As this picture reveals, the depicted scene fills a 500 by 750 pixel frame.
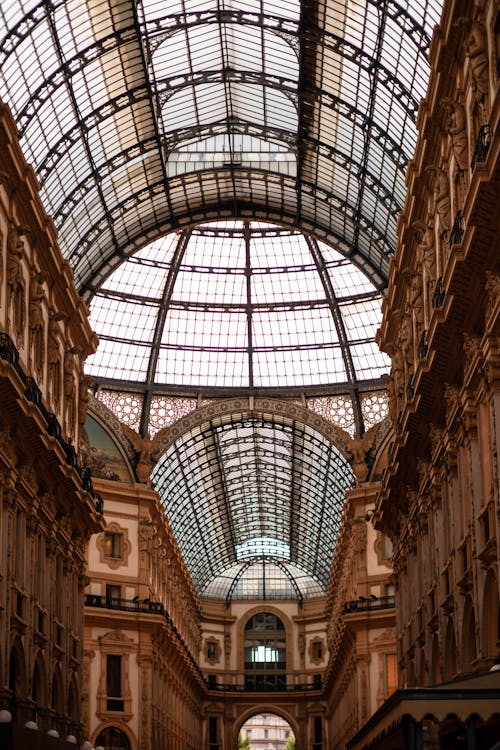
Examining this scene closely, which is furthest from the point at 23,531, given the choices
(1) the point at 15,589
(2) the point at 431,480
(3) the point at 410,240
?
(3) the point at 410,240

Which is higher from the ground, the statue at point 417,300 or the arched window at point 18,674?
the statue at point 417,300

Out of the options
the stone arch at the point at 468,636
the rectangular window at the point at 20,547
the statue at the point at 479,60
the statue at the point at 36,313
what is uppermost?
the statue at the point at 479,60

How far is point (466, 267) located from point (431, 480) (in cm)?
1345

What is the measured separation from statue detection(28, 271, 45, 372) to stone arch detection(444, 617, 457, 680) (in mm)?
17990

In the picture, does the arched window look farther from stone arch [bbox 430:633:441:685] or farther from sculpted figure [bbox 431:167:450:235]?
sculpted figure [bbox 431:167:450:235]

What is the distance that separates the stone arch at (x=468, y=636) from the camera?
116 feet

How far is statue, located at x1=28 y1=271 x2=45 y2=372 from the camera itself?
44.3m

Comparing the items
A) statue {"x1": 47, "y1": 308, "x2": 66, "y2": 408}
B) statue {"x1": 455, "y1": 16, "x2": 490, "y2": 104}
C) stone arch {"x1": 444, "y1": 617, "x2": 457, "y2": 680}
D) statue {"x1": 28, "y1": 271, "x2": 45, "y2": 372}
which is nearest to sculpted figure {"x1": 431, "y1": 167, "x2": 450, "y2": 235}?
statue {"x1": 455, "y1": 16, "x2": 490, "y2": 104}

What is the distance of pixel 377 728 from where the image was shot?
28828 mm

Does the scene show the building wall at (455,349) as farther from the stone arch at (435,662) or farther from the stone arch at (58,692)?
the stone arch at (58,692)

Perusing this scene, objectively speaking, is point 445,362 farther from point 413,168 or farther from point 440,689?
point 440,689

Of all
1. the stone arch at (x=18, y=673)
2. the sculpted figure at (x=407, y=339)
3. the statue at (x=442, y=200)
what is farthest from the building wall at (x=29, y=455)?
the sculpted figure at (x=407, y=339)

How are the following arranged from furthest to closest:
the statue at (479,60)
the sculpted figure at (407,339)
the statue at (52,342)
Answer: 1. the statue at (52,342)
2. the sculpted figure at (407,339)
3. the statue at (479,60)

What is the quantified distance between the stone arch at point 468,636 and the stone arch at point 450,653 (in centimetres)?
266
